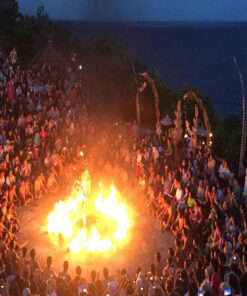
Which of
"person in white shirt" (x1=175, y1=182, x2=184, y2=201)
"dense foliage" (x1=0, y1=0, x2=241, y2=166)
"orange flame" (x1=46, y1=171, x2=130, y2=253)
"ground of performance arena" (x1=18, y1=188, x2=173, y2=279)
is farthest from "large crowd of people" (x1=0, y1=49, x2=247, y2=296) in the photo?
"dense foliage" (x1=0, y1=0, x2=241, y2=166)

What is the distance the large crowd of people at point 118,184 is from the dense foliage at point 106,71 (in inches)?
396

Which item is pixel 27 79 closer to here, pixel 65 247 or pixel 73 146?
pixel 73 146

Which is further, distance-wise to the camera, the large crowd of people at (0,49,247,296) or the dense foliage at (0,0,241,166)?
the dense foliage at (0,0,241,166)

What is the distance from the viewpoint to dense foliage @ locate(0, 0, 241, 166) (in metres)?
34.7

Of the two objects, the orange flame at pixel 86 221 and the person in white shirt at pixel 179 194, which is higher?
the person in white shirt at pixel 179 194

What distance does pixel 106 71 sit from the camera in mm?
41938

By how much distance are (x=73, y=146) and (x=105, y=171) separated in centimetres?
300

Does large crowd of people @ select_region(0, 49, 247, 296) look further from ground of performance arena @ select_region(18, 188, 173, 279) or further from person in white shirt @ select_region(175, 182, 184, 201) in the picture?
ground of performance arena @ select_region(18, 188, 173, 279)

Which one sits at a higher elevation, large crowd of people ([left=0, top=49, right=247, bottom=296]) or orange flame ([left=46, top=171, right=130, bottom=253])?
large crowd of people ([left=0, top=49, right=247, bottom=296])

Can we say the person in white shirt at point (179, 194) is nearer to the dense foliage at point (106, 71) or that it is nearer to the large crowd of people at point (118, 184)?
the large crowd of people at point (118, 184)

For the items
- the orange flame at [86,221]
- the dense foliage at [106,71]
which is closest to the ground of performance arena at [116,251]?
the orange flame at [86,221]

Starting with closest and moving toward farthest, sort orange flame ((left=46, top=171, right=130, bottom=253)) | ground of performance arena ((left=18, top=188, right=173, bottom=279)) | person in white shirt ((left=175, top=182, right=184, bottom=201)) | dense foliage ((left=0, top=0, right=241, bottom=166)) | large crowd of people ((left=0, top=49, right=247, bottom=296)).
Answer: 1. large crowd of people ((left=0, top=49, right=247, bottom=296))
2. ground of performance arena ((left=18, top=188, right=173, bottom=279))
3. orange flame ((left=46, top=171, right=130, bottom=253))
4. person in white shirt ((left=175, top=182, right=184, bottom=201))
5. dense foliage ((left=0, top=0, right=241, bottom=166))

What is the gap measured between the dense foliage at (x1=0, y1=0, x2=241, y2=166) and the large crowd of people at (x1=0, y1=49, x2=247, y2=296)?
10.0m

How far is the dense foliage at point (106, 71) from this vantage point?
114 ft
